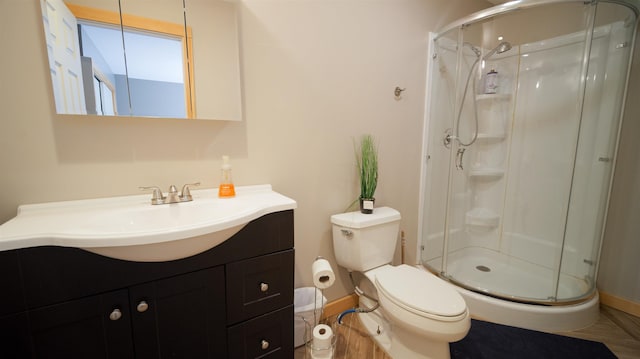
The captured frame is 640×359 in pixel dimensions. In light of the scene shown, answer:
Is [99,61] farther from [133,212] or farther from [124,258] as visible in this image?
[124,258]

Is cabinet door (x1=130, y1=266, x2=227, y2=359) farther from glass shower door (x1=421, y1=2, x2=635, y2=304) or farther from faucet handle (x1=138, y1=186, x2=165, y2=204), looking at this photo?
glass shower door (x1=421, y1=2, x2=635, y2=304)

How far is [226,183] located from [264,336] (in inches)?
26.2

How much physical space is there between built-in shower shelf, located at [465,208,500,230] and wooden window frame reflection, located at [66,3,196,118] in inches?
Answer: 87.3

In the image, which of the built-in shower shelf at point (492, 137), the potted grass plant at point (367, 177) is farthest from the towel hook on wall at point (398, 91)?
the built-in shower shelf at point (492, 137)

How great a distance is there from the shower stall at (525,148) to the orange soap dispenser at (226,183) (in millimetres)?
1478

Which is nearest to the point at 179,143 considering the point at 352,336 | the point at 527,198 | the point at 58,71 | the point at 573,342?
the point at 58,71

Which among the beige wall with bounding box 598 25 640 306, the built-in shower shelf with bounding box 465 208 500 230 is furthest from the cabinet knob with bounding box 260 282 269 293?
the beige wall with bounding box 598 25 640 306

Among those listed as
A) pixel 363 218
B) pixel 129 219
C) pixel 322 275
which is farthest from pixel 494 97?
pixel 129 219

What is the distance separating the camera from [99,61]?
1.01 metres

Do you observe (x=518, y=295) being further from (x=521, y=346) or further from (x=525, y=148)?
(x=525, y=148)

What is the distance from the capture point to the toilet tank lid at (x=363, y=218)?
1.46 metres

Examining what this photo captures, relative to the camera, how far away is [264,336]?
1.05m

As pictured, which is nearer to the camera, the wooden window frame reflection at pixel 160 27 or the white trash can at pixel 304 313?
the wooden window frame reflection at pixel 160 27

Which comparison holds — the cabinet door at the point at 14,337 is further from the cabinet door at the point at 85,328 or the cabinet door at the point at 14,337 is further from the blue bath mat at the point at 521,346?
the blue bath mat at the point at 521,346
